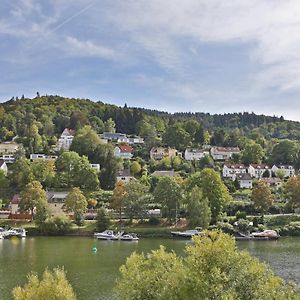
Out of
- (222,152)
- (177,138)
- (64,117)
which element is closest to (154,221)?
(177,138)

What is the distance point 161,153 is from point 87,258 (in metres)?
79.2

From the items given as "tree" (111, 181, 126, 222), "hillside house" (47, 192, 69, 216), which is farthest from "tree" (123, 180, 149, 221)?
"hillside house" (47, 192, 69, 216)

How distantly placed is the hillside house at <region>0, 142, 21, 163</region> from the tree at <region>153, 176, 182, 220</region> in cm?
5222

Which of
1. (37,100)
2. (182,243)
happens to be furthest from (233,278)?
(37,100)

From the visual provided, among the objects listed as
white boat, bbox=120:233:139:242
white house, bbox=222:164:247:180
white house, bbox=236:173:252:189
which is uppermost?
white house, bbox=222:164:247:180

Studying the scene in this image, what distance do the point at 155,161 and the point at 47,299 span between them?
101 metres

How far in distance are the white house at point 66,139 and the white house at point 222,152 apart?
38.5 metres

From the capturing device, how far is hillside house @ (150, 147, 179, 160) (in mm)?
127238

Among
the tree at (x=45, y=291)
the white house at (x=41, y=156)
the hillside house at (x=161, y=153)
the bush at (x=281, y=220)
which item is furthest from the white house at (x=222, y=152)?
the tree at (x=45, y=291)

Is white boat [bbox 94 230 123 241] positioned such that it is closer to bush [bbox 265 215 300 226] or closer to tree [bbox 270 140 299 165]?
bush [bbox 265 215 300 226]

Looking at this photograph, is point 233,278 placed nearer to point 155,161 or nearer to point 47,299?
point 47,299

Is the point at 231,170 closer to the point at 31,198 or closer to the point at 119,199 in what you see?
the point at 119,199

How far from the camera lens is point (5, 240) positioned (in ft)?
221

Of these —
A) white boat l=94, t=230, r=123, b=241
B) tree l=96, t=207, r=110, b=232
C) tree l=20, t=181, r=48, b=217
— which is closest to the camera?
white boat l=94, t=230, r=123, b=241
